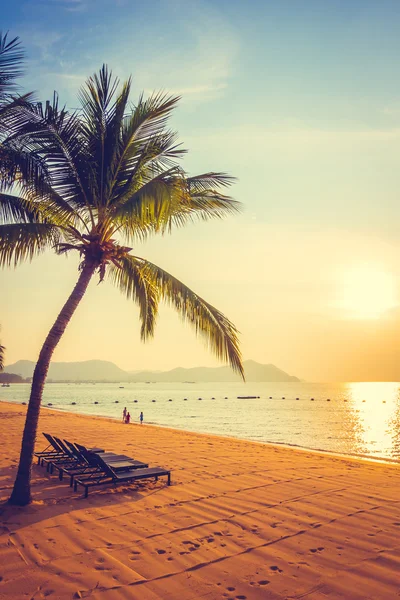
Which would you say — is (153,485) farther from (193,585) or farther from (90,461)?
(193,585)

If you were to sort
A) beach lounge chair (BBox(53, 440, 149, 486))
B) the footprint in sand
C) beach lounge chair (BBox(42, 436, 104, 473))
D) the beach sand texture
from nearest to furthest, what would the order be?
1. the beach sand texture
2. the footprint in sand
3. beach lounge chair (BBox(53, 440, 149, 486))
4. beach lounge chair (BBox(42, 436, 104, 473))

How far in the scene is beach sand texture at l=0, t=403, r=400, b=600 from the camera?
446 cm

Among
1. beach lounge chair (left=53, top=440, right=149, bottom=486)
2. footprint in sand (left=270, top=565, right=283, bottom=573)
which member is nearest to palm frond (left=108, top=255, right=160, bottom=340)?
beach lounge chair (left=53, top=440, right=149, bottom=486)

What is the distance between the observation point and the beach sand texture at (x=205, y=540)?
14.6 feet

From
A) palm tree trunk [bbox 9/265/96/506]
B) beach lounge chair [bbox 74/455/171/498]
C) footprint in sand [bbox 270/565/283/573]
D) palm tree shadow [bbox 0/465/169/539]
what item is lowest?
palm tree shadow [bbox 0/465/169/539]

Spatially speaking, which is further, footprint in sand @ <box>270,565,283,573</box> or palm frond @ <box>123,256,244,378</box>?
palm frond @ <box>123,256,244,378</box>

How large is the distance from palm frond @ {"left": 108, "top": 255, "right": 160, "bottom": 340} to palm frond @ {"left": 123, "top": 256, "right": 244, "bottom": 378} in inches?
10.9

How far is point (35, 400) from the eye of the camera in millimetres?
7082

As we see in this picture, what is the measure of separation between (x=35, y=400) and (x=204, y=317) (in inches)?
141

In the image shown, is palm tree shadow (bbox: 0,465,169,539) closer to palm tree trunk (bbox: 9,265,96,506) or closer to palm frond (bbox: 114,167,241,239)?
palm tree trunk (bbox: 9,265,96,506)

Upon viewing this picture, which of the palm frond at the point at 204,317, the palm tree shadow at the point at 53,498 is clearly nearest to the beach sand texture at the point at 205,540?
the palm tree shadow at the point at 53,498

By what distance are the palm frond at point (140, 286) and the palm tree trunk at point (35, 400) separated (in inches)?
56.0

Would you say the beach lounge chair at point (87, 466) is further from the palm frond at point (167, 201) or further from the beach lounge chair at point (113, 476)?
the palm frond at point (167, 201)

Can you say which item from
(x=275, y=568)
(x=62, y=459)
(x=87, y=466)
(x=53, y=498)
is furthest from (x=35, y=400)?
(x=275, y=568)
